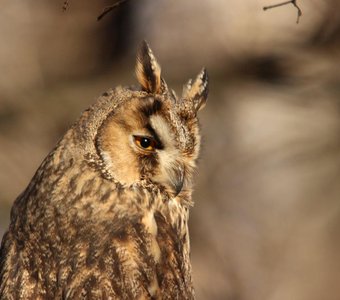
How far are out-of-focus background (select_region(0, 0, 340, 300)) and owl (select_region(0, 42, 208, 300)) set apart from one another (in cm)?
428

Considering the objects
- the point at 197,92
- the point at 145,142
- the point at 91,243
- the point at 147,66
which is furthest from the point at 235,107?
the point at 91,243

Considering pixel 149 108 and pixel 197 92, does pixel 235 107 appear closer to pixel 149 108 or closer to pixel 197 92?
pixel 197 92

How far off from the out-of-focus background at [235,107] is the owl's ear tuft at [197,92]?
401cm

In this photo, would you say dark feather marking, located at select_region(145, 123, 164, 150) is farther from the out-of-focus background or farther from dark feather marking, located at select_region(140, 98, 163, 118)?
the out-of-focus background

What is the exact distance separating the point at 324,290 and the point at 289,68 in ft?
6.22

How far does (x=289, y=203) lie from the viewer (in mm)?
10195

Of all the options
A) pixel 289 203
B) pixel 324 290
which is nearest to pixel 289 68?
pixel 289 203

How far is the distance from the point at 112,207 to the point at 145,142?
28cm

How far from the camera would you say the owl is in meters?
4.28

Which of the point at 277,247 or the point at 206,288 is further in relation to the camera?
the point at 277,247

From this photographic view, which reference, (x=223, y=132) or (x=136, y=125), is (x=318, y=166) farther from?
(x=136, y=125)

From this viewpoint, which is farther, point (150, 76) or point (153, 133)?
point (150, 76)

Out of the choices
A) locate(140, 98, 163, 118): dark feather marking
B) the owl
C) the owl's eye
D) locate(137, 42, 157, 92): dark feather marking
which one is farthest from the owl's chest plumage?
locate(137, 42, 157, 92): dark feather marking

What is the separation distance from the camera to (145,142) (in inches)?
177
